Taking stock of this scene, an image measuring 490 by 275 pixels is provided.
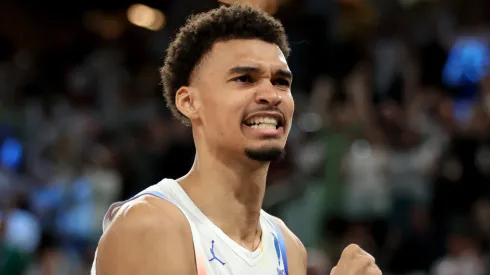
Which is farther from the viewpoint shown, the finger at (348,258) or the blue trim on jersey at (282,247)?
the blue trim on jersey at (282,247)

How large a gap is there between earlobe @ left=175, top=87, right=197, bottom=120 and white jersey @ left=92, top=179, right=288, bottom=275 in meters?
0.28

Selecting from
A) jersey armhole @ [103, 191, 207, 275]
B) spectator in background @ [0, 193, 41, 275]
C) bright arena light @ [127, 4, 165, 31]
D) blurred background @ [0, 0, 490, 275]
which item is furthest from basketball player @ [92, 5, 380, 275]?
bright arena light @ [127, 4, 165, 31]

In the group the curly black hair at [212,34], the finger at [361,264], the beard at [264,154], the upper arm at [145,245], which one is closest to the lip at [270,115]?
the beard at [264,154]

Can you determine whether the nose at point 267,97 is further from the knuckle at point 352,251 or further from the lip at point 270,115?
the knuckle at point 352,251

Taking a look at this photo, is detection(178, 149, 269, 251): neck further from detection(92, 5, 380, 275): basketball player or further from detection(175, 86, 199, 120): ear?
detection(175, 86, 199, 120): ear

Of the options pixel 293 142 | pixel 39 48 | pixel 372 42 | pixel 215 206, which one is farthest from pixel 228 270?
pixel 39 48

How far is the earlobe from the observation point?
354cm

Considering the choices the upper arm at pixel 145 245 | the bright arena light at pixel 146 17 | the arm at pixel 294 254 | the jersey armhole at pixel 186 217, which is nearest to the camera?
the upper arm at pixel 145 245

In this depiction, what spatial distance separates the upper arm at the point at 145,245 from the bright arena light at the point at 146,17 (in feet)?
30.9

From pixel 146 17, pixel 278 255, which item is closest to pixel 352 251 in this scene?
pixel 278 255

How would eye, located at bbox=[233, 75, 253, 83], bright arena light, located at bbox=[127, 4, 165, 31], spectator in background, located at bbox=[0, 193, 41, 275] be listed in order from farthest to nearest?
bright arena light, located at bbox=[127, 4, 165, 31] < spectator in background, located at bbox=[0, 193, 41, 275] < eye, located at bbox=[233, 75, 253, 83]

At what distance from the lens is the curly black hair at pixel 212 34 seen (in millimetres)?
3582

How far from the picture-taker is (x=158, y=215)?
10.4 ft

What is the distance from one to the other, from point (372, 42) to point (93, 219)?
375 cm
